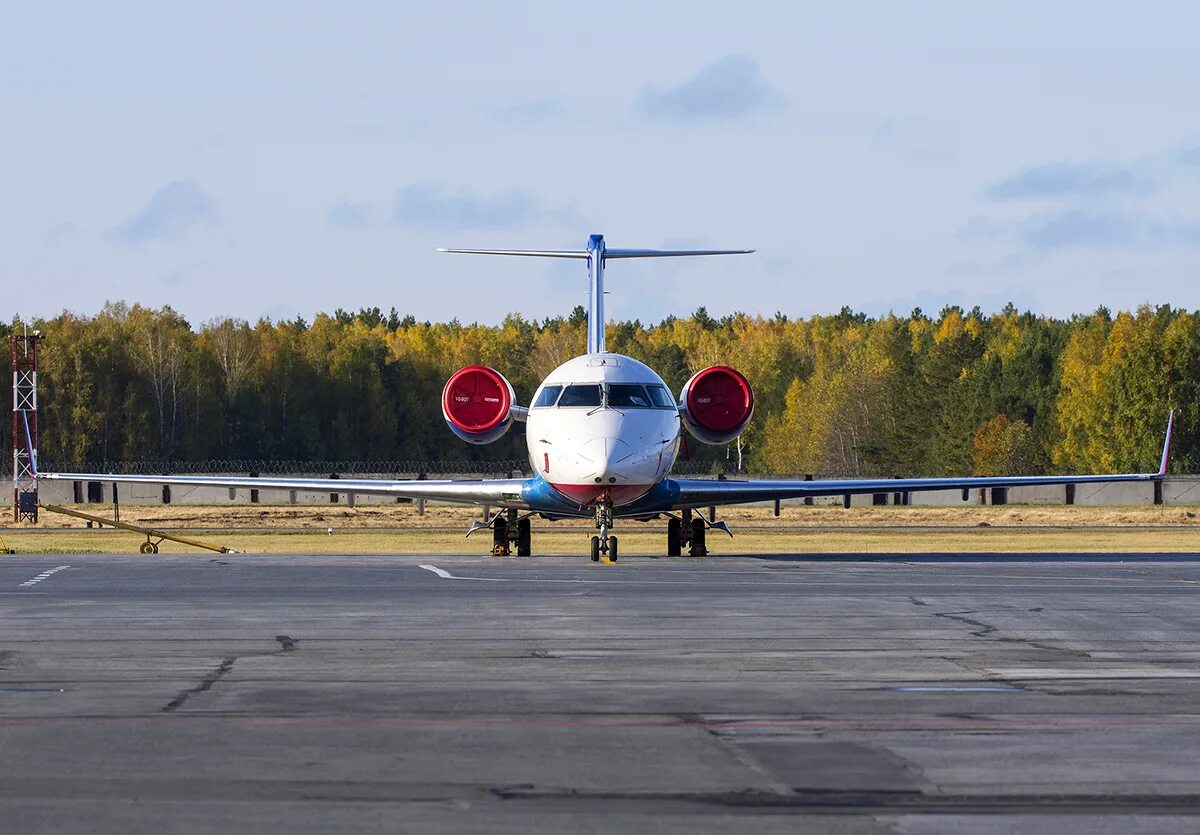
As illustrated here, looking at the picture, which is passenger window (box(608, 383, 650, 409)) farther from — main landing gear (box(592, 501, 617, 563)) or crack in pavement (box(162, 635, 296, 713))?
crack in pavement (box(162, 635, 296, 713))

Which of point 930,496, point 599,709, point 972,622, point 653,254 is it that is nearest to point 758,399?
point 930,496

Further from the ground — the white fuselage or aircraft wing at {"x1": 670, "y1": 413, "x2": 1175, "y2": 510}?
the white fuselage

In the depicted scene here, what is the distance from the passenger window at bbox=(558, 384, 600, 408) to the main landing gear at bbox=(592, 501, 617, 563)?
183 cm

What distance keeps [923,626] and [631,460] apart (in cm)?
1213

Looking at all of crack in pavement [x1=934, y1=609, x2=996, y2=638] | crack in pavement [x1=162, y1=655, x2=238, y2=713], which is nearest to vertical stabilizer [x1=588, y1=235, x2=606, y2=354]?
crack in pavement [x1=934, y1=609, x2=996, y2=638]

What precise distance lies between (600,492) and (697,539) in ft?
16.0

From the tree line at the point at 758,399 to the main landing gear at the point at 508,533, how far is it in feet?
258

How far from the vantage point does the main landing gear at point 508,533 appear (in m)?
32.8

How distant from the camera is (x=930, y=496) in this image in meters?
84.4

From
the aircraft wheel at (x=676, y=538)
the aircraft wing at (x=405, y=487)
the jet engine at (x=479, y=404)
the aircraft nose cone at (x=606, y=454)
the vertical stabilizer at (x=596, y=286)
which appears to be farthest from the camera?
the vertical stabilizer at (x=596, y=286)

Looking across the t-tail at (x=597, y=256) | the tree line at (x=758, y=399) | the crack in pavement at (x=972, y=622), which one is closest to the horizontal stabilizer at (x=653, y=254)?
the t-tail at (x=597, y=256)

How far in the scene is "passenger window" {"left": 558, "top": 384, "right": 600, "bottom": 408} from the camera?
2983 cm

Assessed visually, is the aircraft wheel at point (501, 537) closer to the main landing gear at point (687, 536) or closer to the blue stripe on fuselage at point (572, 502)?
the blue stripe on fuselage at point (572, 502)

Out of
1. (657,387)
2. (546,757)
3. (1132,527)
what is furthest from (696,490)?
(1132,527)
